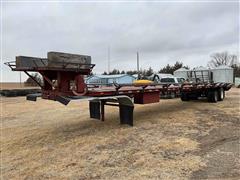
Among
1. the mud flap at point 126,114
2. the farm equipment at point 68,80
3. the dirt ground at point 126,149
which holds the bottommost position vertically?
the dirt ground at point 126,149

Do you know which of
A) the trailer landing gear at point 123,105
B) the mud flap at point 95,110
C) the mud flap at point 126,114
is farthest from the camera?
the mud flap at point 95,110

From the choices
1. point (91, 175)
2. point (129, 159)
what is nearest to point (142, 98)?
point (129, 159)

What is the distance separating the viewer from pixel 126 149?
6625 mm

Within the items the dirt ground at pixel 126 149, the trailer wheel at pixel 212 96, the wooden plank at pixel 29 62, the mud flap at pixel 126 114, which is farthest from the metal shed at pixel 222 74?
the wooden plank at pixel 29 62

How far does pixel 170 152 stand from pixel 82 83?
3.22 metres

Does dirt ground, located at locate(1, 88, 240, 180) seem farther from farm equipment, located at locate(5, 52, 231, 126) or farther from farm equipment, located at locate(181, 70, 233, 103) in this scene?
farm equipment, located at locate(181, 70, 233, 103)

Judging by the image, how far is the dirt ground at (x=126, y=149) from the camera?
5.25m

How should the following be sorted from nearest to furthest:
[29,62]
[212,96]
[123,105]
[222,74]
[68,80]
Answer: [29,62], [68,80], [123,105], [212,96], [222,74]

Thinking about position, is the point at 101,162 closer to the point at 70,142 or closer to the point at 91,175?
the point at 91,175

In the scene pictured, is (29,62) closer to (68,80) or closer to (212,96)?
(68,80)

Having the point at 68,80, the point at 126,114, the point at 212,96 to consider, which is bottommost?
the point at 126,114

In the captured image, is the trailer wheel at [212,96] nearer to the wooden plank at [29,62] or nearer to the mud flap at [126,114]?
the mud flap at [126,114]

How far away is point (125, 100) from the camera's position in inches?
350

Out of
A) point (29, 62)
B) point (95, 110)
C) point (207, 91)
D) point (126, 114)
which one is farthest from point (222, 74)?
point (29, 62)
